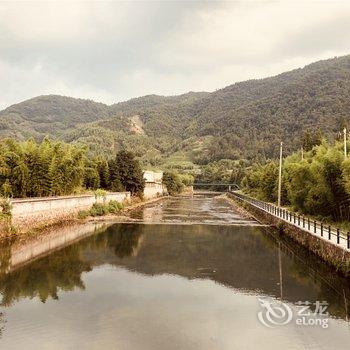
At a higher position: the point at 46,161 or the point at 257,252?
the point at 46,161

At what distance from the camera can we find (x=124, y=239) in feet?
107

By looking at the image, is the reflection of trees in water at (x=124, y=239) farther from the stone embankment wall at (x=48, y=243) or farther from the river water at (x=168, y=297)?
the stone embankment wall at (x=48, y=243)

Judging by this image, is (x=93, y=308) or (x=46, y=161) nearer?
(x=93, y=308)

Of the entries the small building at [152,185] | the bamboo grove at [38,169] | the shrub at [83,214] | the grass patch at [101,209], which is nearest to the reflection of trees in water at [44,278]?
the bamboo grove at [38,169]

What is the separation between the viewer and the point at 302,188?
43000 millimetres

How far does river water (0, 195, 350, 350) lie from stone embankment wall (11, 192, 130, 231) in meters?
2.41

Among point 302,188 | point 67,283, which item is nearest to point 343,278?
point 67,283

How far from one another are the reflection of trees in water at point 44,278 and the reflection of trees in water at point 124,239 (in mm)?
3600

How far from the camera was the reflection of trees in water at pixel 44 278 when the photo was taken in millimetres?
17281

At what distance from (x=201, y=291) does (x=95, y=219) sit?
28.3 meters

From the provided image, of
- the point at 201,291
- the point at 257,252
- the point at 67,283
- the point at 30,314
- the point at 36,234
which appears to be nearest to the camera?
the point at 30,314

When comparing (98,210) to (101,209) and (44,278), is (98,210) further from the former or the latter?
(44,278)

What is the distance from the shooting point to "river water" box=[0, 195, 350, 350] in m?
12.7

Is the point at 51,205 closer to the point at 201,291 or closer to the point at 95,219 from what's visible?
the point at 95,219
